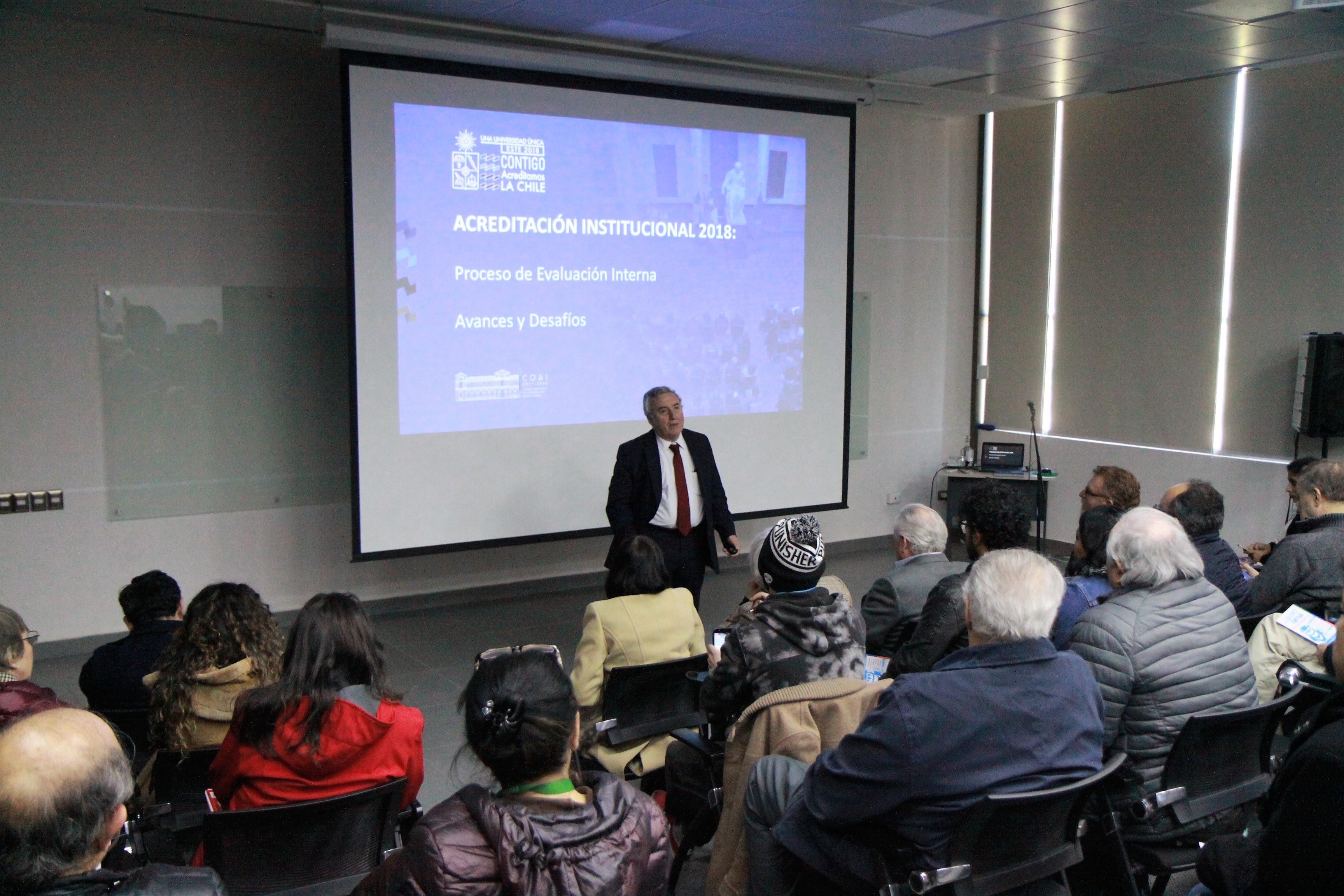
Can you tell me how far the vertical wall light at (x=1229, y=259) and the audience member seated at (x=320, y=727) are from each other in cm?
677

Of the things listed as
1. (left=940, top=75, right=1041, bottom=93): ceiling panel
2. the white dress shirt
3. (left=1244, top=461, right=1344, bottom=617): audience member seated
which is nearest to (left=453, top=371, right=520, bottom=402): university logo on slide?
the white dress shirt

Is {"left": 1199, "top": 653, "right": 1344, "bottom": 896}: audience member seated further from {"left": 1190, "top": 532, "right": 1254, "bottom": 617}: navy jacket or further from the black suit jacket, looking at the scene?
the black suit jacket

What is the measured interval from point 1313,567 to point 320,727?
3.12 metres

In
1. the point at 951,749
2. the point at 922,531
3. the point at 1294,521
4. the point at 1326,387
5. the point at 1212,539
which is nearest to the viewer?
the point at 951,749

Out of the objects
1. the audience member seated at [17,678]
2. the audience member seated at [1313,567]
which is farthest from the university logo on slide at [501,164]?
the audience member seated at [1313,567]

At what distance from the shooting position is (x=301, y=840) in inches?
92.7

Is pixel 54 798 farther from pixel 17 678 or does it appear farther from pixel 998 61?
pixel 998 61

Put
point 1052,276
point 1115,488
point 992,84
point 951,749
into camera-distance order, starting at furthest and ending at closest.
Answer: point 1052,276, point 992,84, point 1115,488, point 951,749

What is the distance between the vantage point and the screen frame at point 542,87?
559 cm

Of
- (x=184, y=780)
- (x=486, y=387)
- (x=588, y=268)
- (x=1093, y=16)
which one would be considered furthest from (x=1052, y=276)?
(x=184, y=780)

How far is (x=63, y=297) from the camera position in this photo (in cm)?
548

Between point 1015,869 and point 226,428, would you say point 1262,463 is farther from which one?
point 226,428

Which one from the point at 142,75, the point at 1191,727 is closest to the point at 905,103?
the point at 142,75

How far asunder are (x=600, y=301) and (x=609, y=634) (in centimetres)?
342
